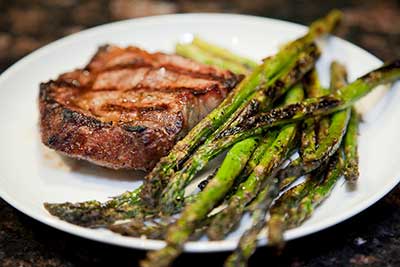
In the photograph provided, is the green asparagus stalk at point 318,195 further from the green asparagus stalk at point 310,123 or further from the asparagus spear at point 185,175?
the asparagus spear at point 185,175

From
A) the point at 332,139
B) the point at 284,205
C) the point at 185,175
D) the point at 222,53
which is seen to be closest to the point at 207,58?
the point at 222,53

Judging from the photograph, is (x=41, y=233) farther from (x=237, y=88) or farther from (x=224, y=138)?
(x=237, y=88)

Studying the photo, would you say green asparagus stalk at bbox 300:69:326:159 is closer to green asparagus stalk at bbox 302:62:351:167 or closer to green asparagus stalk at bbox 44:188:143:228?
green asparagus stalk at bbox 302:62:351:167

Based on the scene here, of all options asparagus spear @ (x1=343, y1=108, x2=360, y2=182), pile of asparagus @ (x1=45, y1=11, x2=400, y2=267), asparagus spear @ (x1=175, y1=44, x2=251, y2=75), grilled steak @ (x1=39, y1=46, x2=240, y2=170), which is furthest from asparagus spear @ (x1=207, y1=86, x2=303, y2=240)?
asparagus spear @ (x1=175, y1=44, x2=251, y2=75)

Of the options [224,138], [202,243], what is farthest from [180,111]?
[202,243]

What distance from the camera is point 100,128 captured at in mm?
3035

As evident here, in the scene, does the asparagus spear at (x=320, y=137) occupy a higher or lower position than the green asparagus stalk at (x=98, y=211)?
higher

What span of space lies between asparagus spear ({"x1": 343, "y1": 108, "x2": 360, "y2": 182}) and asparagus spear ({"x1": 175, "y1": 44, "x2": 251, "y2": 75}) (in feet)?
2.53

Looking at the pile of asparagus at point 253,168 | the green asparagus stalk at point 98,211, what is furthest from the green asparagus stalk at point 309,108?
the green asparagus stalk at point 98,211

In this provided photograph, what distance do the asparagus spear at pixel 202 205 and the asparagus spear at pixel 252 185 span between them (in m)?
0.06

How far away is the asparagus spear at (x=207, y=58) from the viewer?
3.84 meters

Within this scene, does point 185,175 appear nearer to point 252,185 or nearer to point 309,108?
point 252,185

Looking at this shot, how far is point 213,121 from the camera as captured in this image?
301cm

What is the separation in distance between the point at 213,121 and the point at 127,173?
0.56 m
